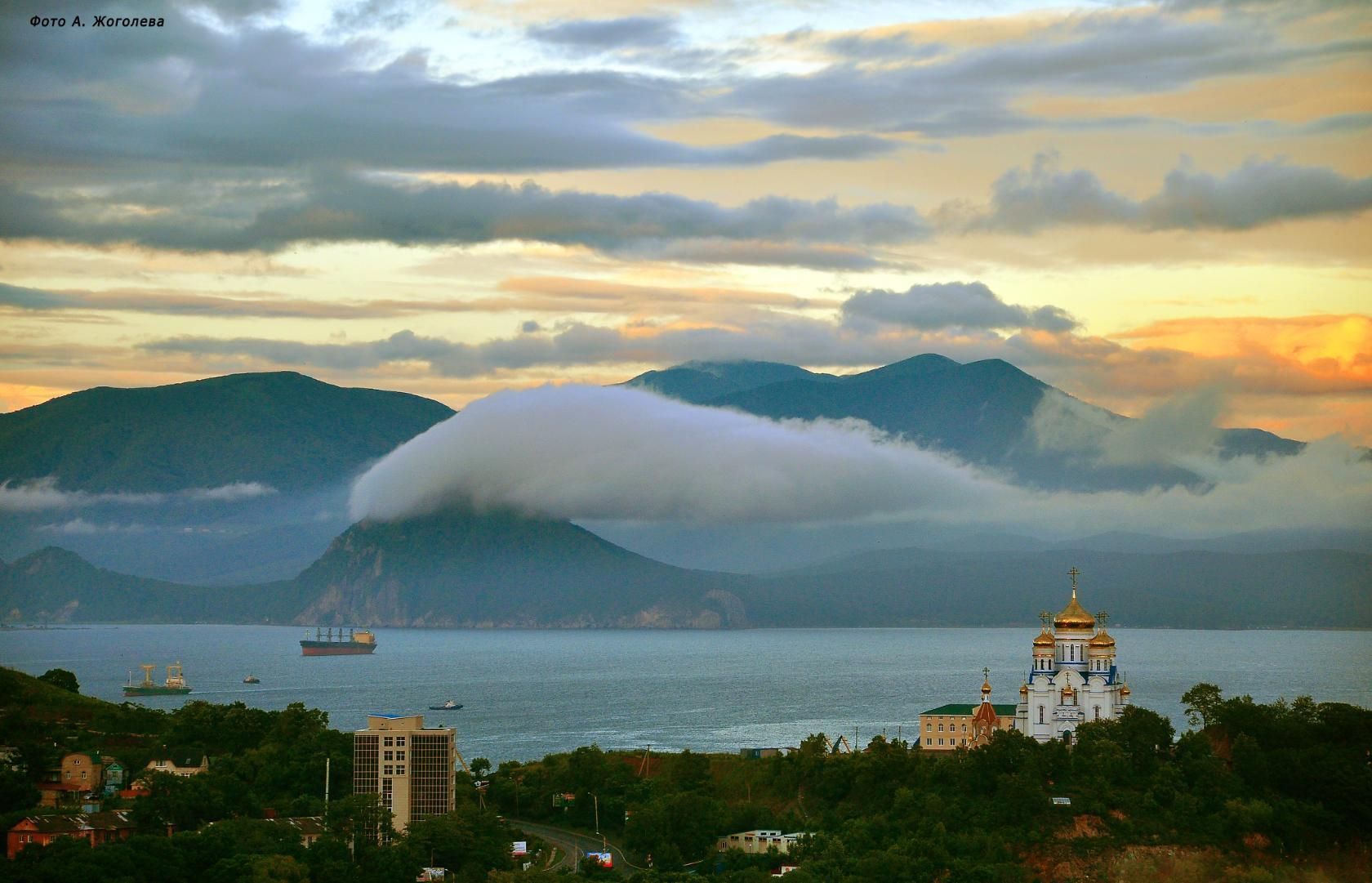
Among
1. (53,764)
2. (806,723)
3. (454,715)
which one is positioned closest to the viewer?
(53,764)

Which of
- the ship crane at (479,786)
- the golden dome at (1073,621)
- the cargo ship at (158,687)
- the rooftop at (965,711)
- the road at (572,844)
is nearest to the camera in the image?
the road at (572,844)

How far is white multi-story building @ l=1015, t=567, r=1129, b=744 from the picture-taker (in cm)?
8256

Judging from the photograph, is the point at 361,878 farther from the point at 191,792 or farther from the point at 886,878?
the point at 886,878

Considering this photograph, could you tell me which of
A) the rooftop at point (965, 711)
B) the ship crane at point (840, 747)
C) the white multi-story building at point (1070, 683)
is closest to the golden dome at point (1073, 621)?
the white multi-story building at point (1070, 683)

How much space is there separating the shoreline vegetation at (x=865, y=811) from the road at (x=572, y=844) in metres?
0.66

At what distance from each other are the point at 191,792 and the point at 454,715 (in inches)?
2997

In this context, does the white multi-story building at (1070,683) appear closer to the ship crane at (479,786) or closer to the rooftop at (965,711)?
the rooftop at (965,711)

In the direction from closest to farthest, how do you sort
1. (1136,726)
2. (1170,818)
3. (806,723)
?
(1170,818), (1136,726), (806,723)

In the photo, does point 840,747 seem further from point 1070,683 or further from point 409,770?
point 409,770

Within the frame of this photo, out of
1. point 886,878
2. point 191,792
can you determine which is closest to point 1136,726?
point 886,878

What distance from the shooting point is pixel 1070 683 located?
273ft

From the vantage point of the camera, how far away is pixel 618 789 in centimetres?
8512

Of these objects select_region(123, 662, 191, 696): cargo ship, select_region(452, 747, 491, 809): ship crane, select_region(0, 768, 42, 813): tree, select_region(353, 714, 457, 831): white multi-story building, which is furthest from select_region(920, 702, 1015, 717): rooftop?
select_region(123, 662, 191, 696): cargo ship

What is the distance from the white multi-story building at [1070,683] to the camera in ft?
271
